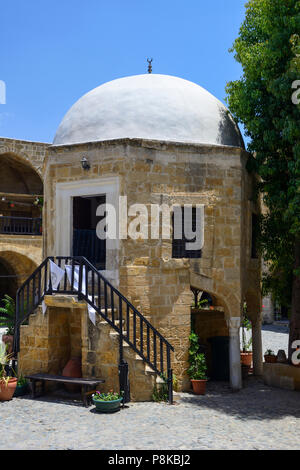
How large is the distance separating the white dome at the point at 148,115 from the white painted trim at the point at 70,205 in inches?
39.5

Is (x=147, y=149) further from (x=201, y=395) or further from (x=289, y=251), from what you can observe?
(x=201, y=395)

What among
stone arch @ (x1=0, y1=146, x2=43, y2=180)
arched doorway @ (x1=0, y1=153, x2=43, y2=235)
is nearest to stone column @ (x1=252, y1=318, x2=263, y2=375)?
stone arch @ (x1=0, y1=146, x2=43, y2=180)

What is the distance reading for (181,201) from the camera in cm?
1031

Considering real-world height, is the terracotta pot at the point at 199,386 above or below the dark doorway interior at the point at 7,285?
below

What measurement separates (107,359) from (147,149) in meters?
4.38

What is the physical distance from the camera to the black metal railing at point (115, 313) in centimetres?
895

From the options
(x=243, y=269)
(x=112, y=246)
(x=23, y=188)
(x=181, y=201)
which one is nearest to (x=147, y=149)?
(x=181, y=201)

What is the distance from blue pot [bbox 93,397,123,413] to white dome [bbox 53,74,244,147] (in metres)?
5.42

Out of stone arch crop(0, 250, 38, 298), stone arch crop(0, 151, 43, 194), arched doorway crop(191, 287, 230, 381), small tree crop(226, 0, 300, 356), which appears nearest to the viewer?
small tree crop(226, 0, 300, 356)

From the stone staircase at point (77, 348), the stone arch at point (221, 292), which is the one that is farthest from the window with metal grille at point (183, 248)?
the stone staircase at point (77, 348)

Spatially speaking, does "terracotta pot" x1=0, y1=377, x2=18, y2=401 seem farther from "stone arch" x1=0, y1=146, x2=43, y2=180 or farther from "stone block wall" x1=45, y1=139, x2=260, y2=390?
"stone arch" x1=0, y1=146, x2=43, y2=180

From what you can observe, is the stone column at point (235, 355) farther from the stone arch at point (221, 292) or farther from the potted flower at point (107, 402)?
the potted flower at point (107, 402)

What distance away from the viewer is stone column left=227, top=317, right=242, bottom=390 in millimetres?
10759

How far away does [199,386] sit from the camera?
32.7 feet
